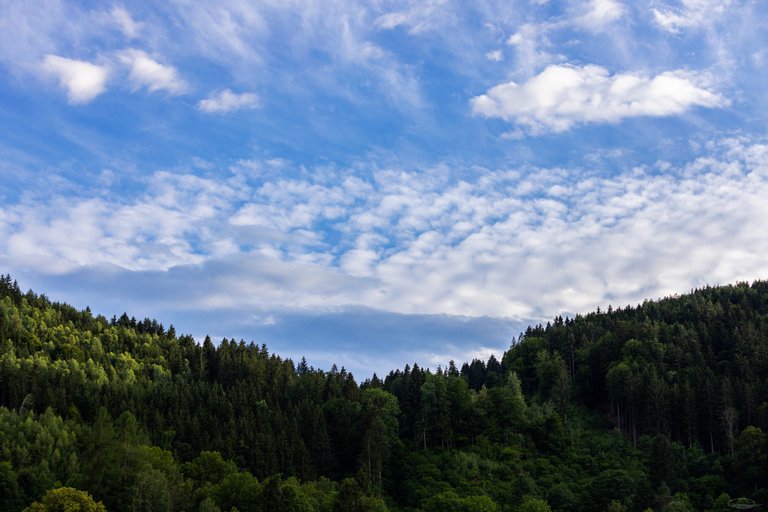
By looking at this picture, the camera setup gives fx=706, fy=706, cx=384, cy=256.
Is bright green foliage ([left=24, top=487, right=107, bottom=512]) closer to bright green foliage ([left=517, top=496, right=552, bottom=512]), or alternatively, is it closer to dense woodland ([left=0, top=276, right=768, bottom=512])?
dense woodland ([left=0, top=276, right=768, bottom=512])

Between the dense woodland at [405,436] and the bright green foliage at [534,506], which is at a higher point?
the dense woodland at [405,436]

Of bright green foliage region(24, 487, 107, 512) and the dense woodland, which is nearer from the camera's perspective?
bright green foliage region(24, 487, 107, 512)

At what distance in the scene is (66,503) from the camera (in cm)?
8700

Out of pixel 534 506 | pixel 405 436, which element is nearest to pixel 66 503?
pixel 534 506

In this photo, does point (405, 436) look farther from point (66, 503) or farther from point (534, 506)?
point (66, 503)

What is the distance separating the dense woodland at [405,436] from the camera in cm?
10888

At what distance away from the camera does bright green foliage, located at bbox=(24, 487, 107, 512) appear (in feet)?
283

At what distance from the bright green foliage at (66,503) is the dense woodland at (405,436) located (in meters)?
0.24

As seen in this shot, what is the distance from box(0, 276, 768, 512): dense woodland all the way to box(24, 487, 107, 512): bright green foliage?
244 mm

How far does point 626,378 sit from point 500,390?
105 feet

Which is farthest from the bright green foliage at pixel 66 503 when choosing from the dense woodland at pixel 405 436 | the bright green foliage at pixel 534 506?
the bright green foliage at pixel 534 506

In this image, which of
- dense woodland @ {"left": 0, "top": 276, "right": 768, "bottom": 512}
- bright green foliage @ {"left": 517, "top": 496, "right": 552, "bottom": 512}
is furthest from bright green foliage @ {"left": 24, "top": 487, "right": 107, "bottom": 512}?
bright green foliage @ {"left": 517, "top": 496, "right": 552, "bottom": 512}

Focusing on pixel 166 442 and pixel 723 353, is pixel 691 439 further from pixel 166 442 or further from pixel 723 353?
pixel 166 442

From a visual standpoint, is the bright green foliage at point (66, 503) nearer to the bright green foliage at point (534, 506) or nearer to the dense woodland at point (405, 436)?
the dense woodland at point (405, 436)
